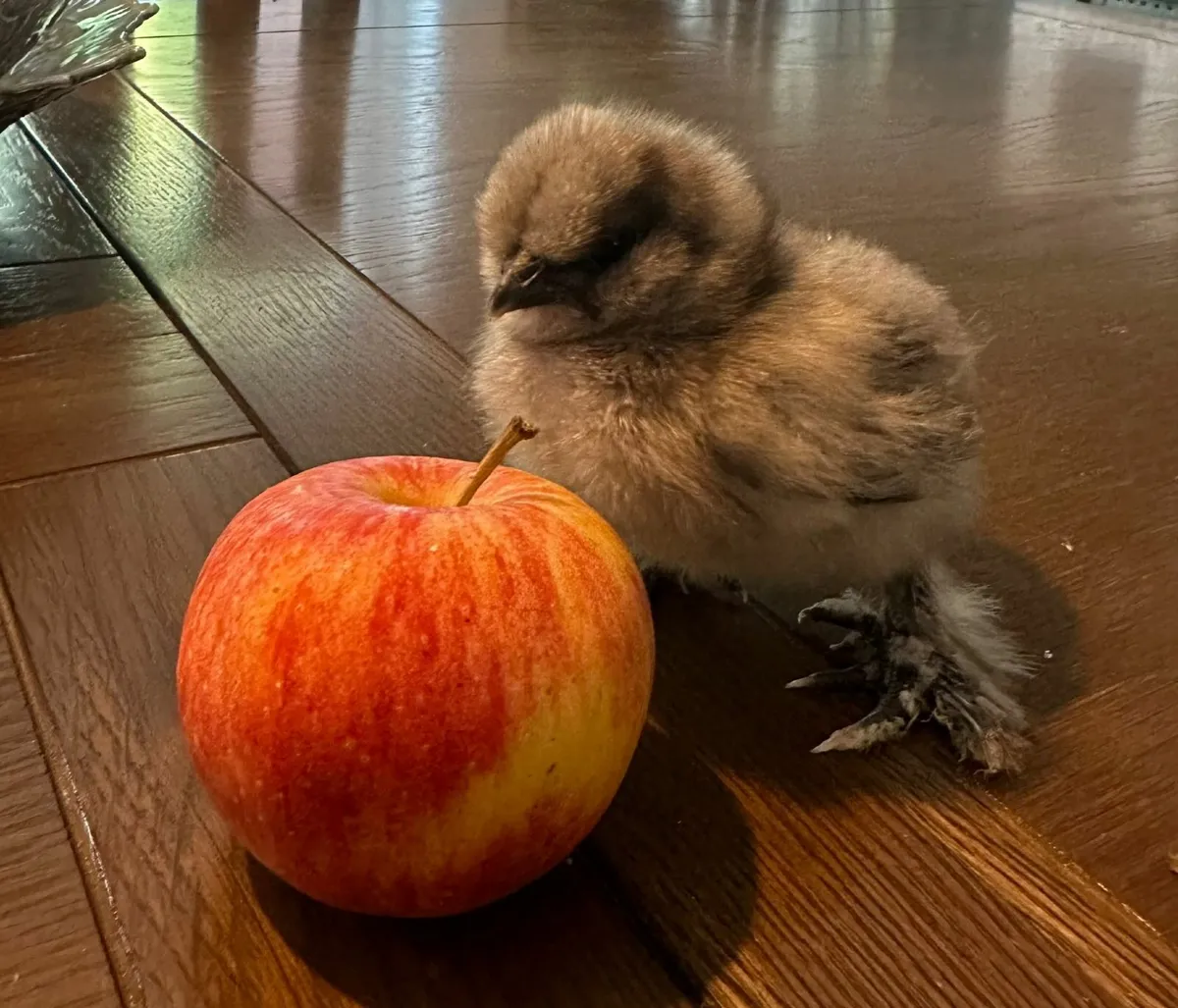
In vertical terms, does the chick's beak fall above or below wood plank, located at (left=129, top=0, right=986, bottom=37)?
below

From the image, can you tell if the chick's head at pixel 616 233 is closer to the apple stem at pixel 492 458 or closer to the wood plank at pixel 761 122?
the apple stem at pixel 492 458

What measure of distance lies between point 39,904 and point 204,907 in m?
0.07

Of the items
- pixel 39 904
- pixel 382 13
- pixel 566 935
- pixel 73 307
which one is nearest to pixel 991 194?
pixel 73 307

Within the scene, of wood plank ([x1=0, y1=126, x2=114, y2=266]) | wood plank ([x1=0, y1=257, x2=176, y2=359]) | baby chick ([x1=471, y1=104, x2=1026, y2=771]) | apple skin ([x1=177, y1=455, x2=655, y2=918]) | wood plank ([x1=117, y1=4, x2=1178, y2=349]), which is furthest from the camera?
wood plank ([x1=117, y1=4, x2=1178, y2=349])

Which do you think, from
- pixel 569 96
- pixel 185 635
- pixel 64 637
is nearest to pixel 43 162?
pixel 569 96

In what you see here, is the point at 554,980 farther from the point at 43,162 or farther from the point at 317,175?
the point at 43,162

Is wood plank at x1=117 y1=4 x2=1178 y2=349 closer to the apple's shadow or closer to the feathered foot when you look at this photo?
the feathered foot

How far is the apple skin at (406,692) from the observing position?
42cm

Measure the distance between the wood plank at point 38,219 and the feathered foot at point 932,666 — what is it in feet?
2.59

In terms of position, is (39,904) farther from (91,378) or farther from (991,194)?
(991,194)

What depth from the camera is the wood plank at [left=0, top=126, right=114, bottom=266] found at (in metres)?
1.07

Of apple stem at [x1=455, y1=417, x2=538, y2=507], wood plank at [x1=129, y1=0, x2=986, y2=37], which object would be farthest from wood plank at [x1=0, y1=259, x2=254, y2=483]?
wood plank at [x1=129, y1=0, x2=986, y2=37]

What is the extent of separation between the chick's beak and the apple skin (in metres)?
0.19

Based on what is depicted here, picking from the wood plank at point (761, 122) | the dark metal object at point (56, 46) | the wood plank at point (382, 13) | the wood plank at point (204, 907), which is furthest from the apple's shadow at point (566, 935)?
the wood plank at point (382, 13)
